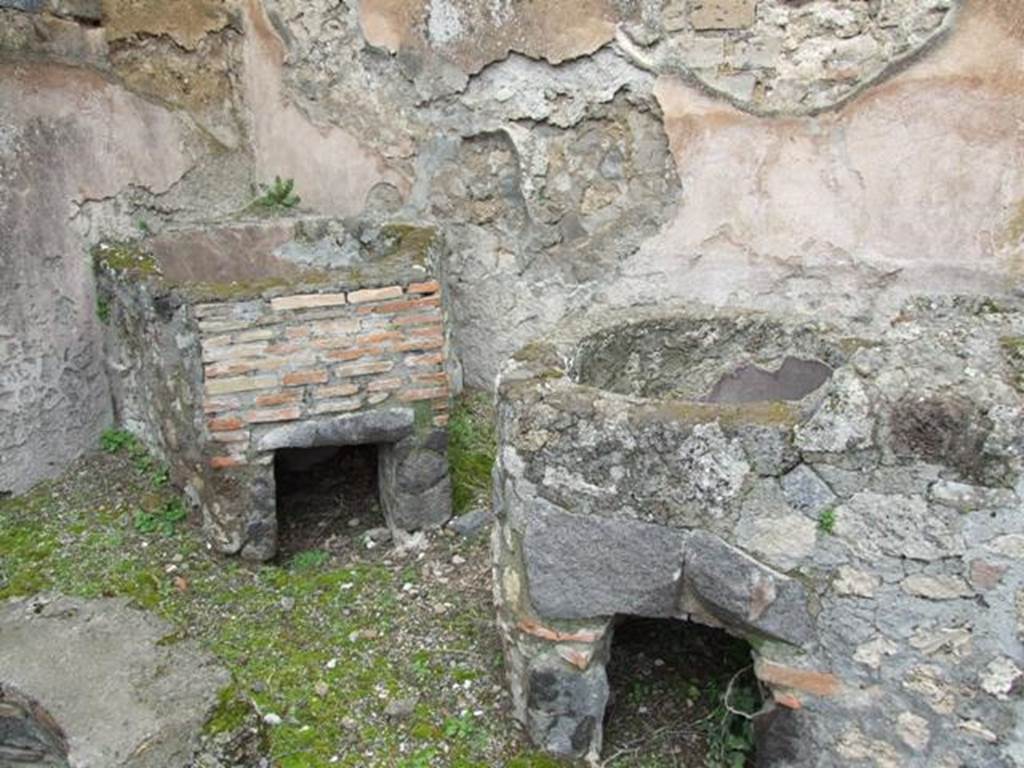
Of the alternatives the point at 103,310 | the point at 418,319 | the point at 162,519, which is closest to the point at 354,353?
the point at 418,319

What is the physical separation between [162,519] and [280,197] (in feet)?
5.54

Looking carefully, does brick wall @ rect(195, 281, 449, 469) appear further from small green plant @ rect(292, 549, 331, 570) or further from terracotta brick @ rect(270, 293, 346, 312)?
small green plant @ rect(292, 549, 331, 570)

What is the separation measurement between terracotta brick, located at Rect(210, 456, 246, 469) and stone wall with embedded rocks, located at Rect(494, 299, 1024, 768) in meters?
1.24

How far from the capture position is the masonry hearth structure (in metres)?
3.41

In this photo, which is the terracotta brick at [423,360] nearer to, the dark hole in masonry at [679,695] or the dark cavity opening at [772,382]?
the dark cavity opening at [772,382]

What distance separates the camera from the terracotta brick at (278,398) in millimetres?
3451

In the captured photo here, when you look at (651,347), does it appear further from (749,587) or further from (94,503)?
(94,503)

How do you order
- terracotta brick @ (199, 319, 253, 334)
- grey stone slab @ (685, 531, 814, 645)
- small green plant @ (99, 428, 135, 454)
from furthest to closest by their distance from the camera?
small green plant @ (99, 428, 135, 454), terracotta brick @ (199, 319, 253, 334), grey stone slab @ (685, 531, 814, 645)

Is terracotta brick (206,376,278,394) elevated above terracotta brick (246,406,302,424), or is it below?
above

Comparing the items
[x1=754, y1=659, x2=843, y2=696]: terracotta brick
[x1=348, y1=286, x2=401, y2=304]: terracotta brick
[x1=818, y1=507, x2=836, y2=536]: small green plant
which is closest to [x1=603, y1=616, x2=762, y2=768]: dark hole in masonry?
[x1=754, y1=659, x2=843, y2=696]: terracotta brick

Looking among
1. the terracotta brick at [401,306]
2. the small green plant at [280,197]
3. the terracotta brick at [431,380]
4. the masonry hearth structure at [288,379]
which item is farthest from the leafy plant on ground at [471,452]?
the small green plant at [280,197]

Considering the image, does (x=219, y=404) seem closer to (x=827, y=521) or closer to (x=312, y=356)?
(x=312, y=356)

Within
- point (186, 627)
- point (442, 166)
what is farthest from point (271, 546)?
point (442, 166)

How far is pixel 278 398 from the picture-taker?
3463 mm
